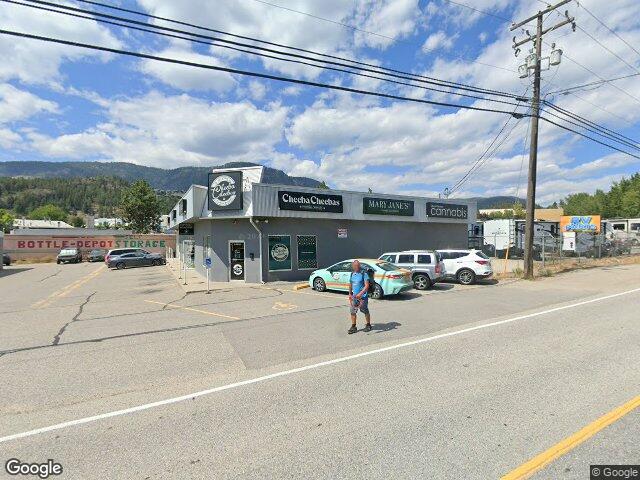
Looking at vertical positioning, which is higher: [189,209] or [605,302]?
[189,209]

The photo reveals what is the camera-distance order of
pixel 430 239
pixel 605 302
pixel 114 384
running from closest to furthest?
1. pixel 114 384
2. pixel 605 302
3. pixel 430 239

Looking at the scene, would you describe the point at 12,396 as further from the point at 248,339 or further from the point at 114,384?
the point at 248,339

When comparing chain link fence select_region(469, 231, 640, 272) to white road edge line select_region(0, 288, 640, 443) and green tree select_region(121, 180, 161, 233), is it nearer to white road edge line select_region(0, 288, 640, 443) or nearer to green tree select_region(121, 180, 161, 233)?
white road edge line select_region(0, 288, 640, 443)

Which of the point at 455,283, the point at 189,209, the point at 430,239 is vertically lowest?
the point at 455,283

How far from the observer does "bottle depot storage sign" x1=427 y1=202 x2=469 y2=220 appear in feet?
83.3

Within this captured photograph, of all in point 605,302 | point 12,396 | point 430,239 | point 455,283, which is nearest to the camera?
point 12,396

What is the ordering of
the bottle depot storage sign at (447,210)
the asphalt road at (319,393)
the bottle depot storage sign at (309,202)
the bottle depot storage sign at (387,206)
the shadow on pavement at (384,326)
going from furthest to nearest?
the bottle depot storage sign at (447,210)
the bottle depot storage sign at (387,206)
the bottle depot storage sign at (309,202)
the shadow on pavement at (384,326)
the asphalt road at (319,393)

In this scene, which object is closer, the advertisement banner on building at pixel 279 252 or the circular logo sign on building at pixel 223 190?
the circular logo sign on building at pixel 223 190

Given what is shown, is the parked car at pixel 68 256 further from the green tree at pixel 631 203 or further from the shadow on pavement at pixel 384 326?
the green tree at pixel 631 203

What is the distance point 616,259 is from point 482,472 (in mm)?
33149

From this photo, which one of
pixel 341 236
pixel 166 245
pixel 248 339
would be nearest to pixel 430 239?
pixel 341 236

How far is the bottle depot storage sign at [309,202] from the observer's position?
1909 cm

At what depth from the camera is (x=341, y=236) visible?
72.0ft

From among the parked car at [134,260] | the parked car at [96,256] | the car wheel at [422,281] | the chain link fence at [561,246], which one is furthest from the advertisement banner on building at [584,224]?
the parked car at [96,256]
